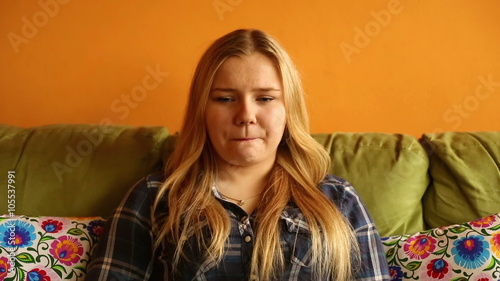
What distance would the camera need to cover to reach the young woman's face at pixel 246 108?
1073 millimetres

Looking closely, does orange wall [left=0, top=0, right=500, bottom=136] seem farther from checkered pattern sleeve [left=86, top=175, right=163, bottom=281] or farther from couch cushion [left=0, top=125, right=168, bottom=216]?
checkered pattern sleeve [left=86, top=175, right=163, bottom=281]

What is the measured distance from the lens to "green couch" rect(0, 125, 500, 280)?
3.66ft

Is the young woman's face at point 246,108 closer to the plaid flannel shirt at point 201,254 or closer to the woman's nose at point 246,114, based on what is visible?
the woman's nose at point 246,114

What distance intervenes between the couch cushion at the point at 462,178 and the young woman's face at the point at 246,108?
426 millimetres

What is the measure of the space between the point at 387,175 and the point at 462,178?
0.17 meters

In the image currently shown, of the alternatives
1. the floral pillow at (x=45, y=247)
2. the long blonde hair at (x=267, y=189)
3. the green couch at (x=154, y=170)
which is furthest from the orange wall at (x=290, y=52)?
the floral pillow at (x=45, y=247)

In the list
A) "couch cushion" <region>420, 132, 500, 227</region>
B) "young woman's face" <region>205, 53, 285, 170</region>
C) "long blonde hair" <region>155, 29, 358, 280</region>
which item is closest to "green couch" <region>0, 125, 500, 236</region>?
"couch cushion" <region>420, 132, 500, 227</region>

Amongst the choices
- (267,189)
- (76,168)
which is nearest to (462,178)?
(267,189)

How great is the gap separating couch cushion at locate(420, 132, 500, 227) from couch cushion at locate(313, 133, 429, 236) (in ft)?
0.09

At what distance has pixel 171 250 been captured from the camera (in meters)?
1.08

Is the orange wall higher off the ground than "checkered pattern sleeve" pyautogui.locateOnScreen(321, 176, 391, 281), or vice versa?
the orange wall

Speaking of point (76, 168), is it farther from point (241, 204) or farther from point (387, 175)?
point (387, 175)

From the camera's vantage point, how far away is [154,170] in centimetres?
125

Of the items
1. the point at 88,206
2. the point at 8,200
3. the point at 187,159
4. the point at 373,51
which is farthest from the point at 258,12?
the point at 8,200
